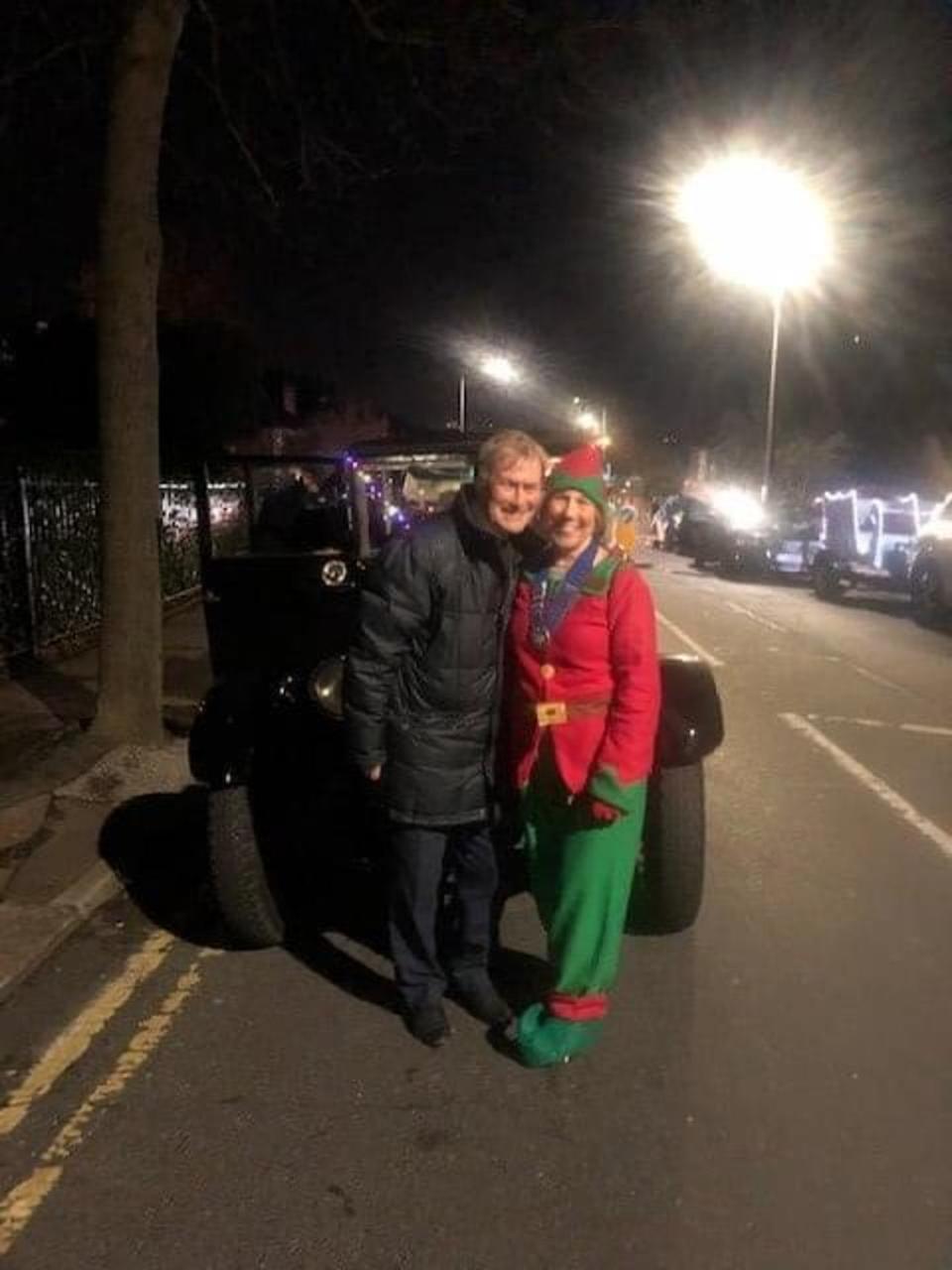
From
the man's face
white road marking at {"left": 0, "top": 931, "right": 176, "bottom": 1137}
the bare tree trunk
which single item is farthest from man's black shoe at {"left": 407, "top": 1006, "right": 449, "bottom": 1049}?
the bare tree trunk

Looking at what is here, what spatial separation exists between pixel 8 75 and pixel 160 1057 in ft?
27.4

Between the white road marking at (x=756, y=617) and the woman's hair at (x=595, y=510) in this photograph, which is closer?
the woman's hair at (x=595, y=510)

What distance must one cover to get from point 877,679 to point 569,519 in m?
8.80

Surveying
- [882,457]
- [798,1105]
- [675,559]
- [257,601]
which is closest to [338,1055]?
[798,1105]

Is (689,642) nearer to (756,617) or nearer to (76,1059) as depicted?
(756,617)

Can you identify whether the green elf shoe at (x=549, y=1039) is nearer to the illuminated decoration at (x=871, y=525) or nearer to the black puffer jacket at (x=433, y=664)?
the black puffer jacket at (x=433, y=664)

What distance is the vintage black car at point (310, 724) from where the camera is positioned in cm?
458

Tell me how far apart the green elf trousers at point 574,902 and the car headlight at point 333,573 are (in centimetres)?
193

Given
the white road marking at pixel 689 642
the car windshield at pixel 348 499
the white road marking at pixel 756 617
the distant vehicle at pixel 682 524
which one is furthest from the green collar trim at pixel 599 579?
the distant vehicle at pixel 682 524

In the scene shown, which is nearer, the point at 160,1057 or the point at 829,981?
the point at 160,1057

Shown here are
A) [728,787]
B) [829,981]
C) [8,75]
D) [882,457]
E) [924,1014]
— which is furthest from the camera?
[882,457]

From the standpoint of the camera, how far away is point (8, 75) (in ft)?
31.6

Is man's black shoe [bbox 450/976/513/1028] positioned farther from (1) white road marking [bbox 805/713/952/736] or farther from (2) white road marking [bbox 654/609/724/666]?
(2) white road marking [bbox 654/609/724/666]

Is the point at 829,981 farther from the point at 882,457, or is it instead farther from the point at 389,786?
the point at 882,457
